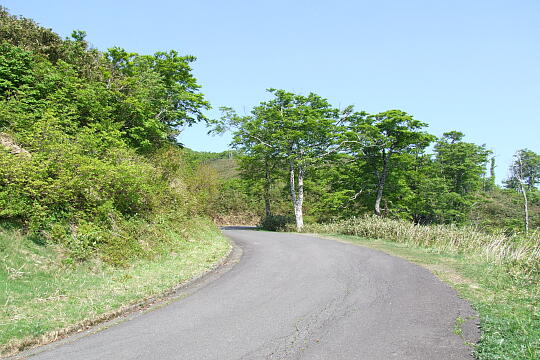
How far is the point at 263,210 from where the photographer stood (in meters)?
47.6

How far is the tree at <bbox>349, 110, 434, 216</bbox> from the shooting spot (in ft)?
104

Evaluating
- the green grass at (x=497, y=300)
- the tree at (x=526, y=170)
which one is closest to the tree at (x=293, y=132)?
the green grass at (x=497, y=300)

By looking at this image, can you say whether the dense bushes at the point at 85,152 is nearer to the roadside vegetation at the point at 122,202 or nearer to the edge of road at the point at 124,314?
the roadside vegetation at the point at 122,202

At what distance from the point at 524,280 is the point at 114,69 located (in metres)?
20.4

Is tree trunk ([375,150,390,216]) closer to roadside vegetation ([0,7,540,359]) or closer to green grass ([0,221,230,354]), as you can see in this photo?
roadside vegetation ([0,7,540,359])

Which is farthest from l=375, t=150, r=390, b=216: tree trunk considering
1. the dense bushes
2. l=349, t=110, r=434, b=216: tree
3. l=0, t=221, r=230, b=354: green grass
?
l=0, t=221, r=230, b=354: green grass

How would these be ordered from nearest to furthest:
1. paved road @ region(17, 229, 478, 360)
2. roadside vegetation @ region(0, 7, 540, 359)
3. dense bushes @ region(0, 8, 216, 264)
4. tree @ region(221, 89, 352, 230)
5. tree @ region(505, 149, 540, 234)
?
paved road @ region(17, 229, 478, 360) → roadside vegetation @ region(0, 7, 540, 359) → dense bushes @ region(0, 8, 216, 264) → tree @ region(221, 89, 352, 230) → tree @ region(505, 149, 540, 234)

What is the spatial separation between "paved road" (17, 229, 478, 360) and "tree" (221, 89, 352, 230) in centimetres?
2122

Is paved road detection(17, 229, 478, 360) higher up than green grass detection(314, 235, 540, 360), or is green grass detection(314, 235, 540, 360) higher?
green grass detection(314, 235, 540, 360)

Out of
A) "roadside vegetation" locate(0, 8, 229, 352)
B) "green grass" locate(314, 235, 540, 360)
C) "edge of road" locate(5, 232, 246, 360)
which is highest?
"roadside vegetation" locate(0, 8, 229, 352)

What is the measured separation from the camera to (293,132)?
2966 centimetres

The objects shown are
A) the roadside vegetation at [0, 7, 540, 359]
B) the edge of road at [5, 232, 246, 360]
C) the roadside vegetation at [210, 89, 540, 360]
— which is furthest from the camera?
the roadside vegetation at [210, 89, 540, 360]

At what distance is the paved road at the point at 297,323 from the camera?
17.0ft

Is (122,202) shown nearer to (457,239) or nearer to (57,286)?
(57,286)
